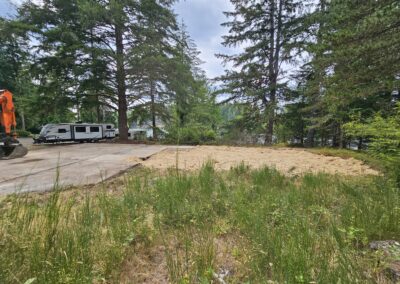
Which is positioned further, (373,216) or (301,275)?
(373,216)

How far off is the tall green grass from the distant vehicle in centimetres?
1742

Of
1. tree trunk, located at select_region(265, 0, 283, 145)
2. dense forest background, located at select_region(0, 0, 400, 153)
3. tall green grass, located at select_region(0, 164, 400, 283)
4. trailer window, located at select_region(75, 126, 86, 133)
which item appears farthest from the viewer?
trailer window, located at select_region(75, 126, 86, 133)

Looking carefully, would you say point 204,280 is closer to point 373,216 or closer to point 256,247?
point 256,247

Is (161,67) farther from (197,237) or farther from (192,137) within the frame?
(197,237)

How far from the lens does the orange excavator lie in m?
8.23

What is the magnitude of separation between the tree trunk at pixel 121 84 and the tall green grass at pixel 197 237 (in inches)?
528

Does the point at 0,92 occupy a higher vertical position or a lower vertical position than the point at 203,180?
higher

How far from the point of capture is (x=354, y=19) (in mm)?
5734

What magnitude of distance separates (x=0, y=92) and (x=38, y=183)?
19.0 ft

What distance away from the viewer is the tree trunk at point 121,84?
14.8 metres

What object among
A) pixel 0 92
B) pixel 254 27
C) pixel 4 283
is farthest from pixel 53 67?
pixel 4 283

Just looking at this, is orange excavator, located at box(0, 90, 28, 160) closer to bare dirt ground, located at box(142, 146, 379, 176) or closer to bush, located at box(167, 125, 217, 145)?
bare dirt ground, located at box(142, 146, 379, 176)

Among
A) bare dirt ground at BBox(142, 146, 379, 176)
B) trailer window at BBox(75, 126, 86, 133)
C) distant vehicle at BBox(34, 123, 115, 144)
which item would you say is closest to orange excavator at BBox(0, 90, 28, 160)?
bare dirt ground at BBox(142, 146, 379, 176)

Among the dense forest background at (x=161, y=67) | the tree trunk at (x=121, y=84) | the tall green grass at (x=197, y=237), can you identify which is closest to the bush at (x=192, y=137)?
the dense forest background at (x=161, y=67)
